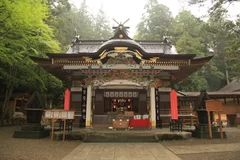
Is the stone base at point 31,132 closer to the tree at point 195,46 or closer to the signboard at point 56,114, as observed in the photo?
the signboard at point 56,114

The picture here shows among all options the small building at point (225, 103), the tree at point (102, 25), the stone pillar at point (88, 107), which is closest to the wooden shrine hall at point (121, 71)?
the stone pillar at point (88, 107)

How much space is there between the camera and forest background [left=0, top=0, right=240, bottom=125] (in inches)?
388

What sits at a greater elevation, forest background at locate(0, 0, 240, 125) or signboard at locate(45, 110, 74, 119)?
forest background at locate(0, 0, 240, 125)

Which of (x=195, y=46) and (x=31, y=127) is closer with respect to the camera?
(x=31, y=127)

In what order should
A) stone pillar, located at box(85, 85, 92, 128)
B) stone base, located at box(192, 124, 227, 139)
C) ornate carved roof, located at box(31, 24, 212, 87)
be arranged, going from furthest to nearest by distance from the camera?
stone pillar, located at box(85, 85, 92, 128) < ornate carved roof, located at box(31, 24, 212, 87) < stone base, located at box(192, 124, 227, 139)

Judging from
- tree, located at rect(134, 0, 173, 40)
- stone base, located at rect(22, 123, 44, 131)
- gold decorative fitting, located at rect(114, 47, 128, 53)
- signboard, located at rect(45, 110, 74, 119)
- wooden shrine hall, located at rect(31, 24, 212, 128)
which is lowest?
stone base, located at rect(22, 123, 44, 131)

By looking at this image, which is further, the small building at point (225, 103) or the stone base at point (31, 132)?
the small building at point (225, 103)

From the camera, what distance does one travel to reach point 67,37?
30.4 m

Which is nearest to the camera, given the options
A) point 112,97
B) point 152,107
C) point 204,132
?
point 204,132

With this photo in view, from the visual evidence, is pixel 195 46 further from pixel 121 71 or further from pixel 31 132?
pixel 31 132

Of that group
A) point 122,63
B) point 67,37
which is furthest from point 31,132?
point 67,37

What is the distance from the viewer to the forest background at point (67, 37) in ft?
32.3

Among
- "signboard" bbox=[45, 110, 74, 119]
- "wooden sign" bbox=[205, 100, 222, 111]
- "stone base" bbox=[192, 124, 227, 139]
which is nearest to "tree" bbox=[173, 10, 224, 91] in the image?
"stone base" bbox=[192, 124, 227, 139]

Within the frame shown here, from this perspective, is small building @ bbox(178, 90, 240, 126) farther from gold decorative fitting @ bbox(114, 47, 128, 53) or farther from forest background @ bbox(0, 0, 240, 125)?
gold decorative fitting @ bbox(114, 47, 128, 53)
